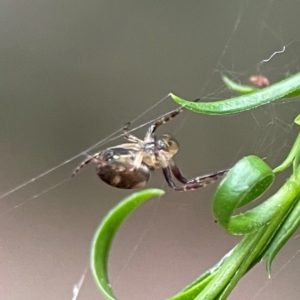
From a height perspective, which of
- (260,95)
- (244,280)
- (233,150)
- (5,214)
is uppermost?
(260,95)

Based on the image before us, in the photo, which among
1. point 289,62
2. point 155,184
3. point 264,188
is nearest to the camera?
point 264,188

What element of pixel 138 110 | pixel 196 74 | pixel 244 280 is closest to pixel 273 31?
pixel 196 74

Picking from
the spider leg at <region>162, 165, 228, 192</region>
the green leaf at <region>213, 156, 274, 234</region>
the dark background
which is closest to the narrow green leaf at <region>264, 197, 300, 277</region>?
the green leaf at <region>213, 156, 274, 234</region>

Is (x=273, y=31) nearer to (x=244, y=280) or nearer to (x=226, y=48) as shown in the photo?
(x=226, y=48)

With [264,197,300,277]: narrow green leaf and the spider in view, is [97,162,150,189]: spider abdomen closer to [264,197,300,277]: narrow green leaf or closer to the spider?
the spider

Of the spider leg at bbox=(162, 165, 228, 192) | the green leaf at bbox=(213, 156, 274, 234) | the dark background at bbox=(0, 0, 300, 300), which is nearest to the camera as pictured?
the green leaf at bbox=(213, 156, 274, 234)

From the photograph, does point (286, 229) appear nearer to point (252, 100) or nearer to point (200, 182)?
point (252, 100)
